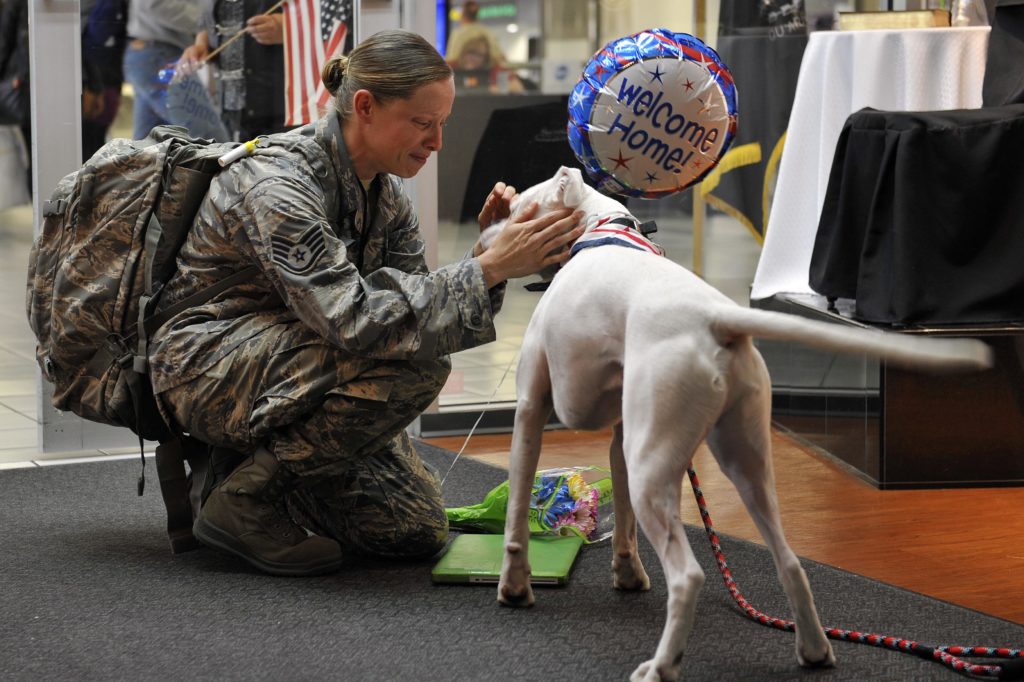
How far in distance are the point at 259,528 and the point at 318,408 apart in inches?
10.2

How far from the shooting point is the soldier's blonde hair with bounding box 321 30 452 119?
2.23 meters

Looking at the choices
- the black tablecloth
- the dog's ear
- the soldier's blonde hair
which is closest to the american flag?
the soldier's blonde hair

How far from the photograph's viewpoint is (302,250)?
7.08ft

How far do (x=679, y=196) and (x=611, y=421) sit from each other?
222 centimetres

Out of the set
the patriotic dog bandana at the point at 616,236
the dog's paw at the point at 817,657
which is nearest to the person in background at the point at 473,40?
the patriotic dog bandana at the point at 616,236

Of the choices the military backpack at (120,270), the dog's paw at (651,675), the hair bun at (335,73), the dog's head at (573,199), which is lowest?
the dog's paw at (651,675)

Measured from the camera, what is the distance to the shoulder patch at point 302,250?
216 cm

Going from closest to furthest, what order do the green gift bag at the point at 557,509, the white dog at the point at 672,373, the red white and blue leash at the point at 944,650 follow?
the white dog at the point at 672,373 → the red white and blue leash at the point at 944,650 → the green gift bag at the point at 557,509

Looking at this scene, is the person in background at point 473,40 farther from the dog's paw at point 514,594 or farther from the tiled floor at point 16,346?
the dog's paw at point 514,594

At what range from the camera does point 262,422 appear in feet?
7.48

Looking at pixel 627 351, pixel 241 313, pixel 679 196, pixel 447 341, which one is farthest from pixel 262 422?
pixel 679 196

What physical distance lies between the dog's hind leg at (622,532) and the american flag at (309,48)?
183cm

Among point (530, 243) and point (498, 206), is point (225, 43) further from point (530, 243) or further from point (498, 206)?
point (530, 243)

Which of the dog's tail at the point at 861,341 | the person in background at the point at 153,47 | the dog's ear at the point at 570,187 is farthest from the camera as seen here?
the person in background at the point at 153,47
